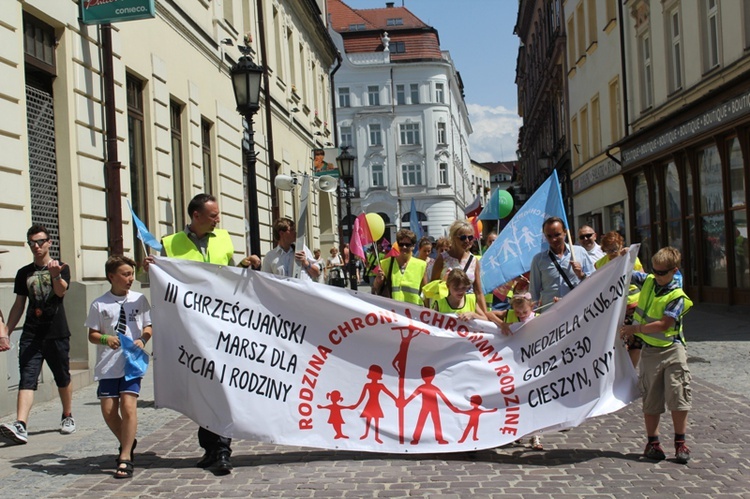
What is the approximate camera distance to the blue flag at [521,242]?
30.2 feet

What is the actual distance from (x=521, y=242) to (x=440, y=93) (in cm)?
7178

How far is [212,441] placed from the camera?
22.2ft

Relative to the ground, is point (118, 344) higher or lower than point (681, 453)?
higher

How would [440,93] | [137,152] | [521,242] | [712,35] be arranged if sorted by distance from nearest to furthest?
[521,242] → [137,152] → [712,35] → [440,93]

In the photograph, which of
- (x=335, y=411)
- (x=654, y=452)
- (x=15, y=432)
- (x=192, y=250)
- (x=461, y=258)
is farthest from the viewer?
(x=461, y=258)

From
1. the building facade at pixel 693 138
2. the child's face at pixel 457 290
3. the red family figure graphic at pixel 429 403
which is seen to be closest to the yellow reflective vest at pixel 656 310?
the child's face at pixel 457 290

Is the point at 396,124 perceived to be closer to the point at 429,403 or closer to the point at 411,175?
the point at 411,175

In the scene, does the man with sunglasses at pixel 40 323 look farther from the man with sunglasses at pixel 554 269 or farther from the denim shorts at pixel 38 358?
the man with sunglasses at pixel 554 269

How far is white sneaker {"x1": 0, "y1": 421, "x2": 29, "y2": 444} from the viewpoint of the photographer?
767cm

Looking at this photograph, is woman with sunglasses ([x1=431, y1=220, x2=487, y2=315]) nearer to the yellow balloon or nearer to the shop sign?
the shop sign

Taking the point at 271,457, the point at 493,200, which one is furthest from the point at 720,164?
the point at 271,457

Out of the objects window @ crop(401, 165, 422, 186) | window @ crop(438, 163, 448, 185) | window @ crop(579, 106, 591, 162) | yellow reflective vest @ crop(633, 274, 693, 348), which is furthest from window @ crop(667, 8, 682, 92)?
window @ crop(438, 163, 448, 185)

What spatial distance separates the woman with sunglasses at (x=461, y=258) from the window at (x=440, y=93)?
72161mm

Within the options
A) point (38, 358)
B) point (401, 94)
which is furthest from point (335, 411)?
point (401, 94)
